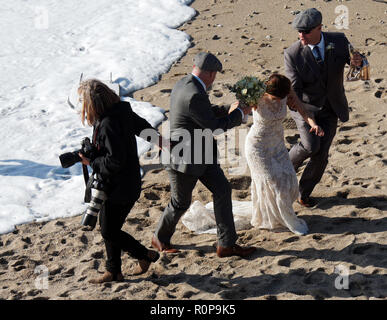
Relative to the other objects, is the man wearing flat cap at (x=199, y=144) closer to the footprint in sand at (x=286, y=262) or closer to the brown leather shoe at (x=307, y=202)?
the footprint in sand at (x=286, y=262)

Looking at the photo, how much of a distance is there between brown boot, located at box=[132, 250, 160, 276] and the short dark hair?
1.78 meters

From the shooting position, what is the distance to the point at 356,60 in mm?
6000

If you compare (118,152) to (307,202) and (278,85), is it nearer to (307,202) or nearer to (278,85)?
(278,85)

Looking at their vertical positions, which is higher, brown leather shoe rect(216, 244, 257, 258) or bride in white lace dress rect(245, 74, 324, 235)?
bride in white lace dress rect(245, 74, 324, 235)

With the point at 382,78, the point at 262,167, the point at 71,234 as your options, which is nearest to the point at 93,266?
the point at 71,234

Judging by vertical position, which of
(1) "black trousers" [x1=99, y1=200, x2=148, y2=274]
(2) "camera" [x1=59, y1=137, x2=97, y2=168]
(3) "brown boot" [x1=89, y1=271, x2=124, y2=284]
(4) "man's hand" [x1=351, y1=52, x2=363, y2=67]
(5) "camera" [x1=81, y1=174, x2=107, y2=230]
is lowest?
(3) "brown boot" [x1=89, y1=271, x2=124, y2=284]

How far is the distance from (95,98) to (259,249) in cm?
213

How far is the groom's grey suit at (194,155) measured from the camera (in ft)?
16.5

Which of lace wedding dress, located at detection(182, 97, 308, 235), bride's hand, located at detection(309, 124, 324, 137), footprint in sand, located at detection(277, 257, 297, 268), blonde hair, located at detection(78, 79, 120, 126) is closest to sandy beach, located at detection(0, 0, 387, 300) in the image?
footprint in sand, located at detection(277, 257, 297, 268)

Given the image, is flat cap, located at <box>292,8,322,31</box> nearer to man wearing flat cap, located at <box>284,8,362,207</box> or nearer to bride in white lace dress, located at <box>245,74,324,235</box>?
man wearing flat cap, located at <box>284,8,362,207</box>

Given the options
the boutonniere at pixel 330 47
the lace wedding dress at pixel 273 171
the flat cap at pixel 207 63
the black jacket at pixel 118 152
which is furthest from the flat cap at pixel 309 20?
the black jacket at pixel 118 152

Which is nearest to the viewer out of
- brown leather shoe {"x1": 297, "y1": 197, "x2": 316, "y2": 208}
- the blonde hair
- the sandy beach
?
the blonde hair

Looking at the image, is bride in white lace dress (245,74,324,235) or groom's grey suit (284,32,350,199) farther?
groom's grey suit (284,32,350,199)

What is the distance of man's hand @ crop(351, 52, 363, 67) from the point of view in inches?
235
